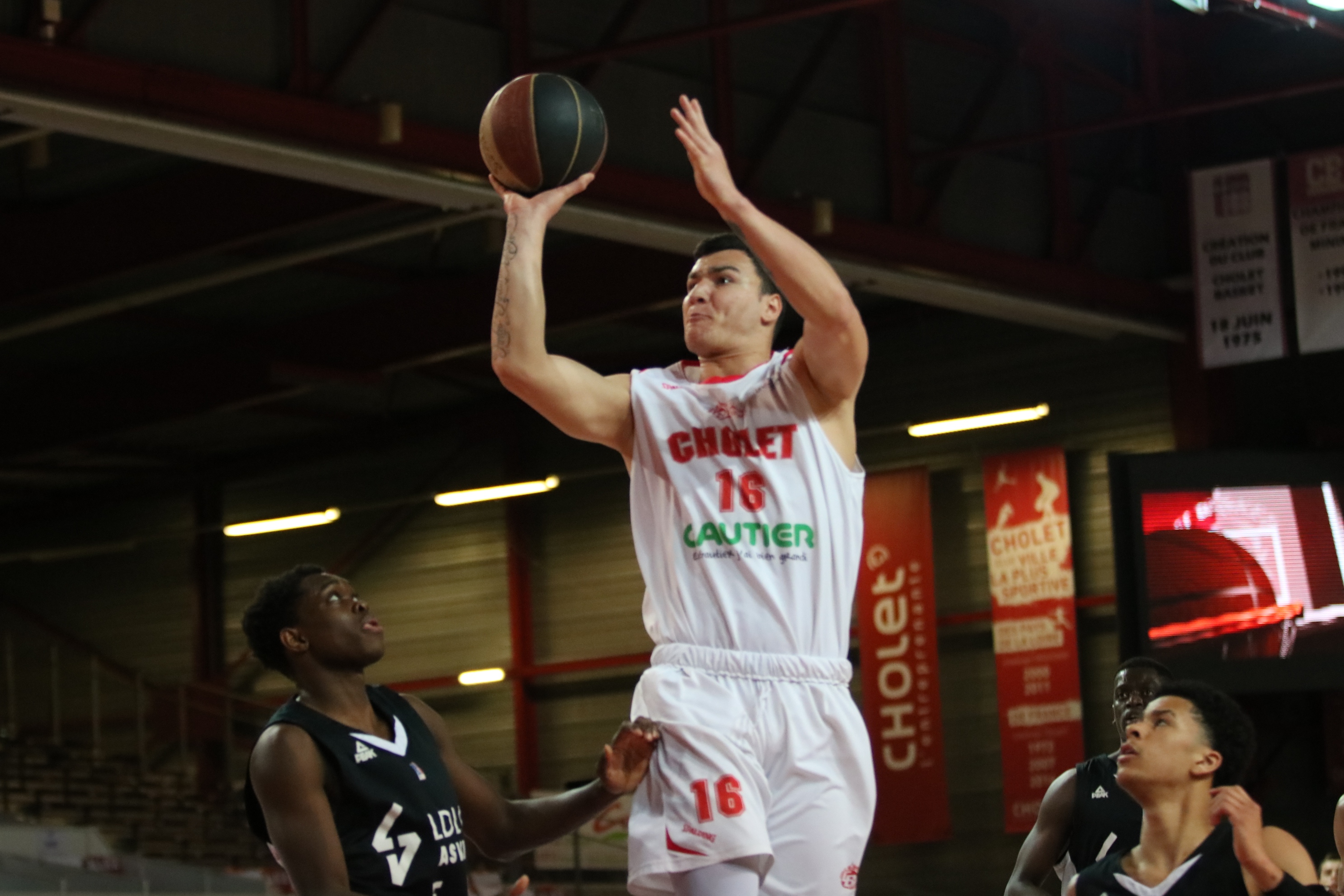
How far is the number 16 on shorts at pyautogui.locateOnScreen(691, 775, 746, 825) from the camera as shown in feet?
13.1

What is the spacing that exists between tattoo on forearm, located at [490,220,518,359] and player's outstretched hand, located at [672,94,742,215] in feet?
1.44

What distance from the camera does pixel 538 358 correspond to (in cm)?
415

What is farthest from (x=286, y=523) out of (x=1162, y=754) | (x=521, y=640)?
(x=1162, y=754)

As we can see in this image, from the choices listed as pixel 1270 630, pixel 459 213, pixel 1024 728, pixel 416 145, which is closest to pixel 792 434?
pixel 416 145

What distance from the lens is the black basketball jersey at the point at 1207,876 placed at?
4.68m

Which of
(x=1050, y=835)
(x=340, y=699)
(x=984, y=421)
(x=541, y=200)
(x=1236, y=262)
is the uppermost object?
(x=1236, y=262)

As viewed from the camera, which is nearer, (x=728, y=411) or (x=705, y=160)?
(x=705, y=160)

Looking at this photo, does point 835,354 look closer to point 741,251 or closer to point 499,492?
point 741,251

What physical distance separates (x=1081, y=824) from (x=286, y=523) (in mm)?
15838

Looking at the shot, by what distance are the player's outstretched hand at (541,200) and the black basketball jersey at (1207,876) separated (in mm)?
2176

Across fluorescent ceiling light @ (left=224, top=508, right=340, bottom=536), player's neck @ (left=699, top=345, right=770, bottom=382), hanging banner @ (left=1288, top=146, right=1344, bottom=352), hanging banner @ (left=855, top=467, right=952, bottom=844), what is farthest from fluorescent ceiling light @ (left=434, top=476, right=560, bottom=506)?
player's neck @ (left=699, top=345, right=770, bottom=382)

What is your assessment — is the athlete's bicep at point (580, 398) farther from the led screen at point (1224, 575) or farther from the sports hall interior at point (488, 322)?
the led screen at point (1224, 575)

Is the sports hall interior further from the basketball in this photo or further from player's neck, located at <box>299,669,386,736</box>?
player's neck, located at <box>299,669,386,736</box>

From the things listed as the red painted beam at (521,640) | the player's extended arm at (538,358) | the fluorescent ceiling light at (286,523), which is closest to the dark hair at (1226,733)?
the player's extended arm at (538,358)
